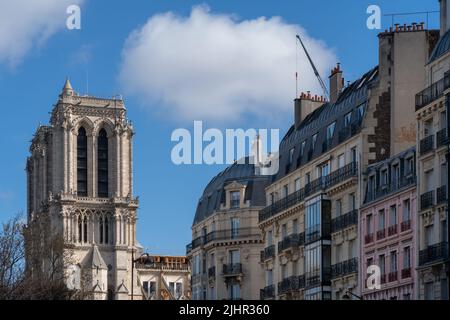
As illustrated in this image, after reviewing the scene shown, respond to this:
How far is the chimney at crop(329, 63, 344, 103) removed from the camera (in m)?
82.1

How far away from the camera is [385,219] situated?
6900 cm

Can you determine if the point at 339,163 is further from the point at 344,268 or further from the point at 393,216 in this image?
the point at 393,216

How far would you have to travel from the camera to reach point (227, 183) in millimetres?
103812

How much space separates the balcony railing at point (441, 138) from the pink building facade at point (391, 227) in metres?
3.13

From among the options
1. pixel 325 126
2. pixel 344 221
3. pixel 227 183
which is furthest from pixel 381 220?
pixel 227 183

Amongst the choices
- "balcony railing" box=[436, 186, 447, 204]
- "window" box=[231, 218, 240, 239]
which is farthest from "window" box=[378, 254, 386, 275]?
"window" box=[231, 218, 240, 239]

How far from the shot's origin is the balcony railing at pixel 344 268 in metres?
72.7

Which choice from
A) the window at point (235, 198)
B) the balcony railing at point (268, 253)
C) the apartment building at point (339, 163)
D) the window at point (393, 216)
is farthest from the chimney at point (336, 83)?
the window at point (235, 198)

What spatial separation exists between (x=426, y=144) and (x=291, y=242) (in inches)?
→ 765

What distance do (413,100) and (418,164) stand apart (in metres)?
9.33

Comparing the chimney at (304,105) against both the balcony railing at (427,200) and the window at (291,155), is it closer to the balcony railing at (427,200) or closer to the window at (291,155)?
the window at (291,155)

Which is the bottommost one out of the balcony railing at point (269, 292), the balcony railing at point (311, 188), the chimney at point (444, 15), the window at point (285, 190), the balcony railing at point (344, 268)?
the balcony railing at point (269, 292)

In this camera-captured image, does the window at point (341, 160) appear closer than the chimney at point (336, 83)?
Yes
